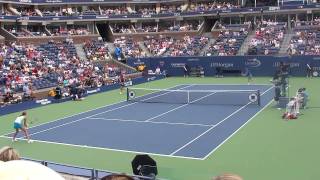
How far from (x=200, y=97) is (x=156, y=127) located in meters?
10.4

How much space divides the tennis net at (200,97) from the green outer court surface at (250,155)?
413 centimetres

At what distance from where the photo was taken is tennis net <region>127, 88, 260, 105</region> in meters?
28.6

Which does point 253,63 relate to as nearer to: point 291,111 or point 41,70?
point 41,70

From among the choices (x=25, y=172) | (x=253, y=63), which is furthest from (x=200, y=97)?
(x=25, y=172)

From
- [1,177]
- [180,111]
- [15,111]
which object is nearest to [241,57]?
[180,111]

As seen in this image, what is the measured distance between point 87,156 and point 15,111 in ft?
45.6

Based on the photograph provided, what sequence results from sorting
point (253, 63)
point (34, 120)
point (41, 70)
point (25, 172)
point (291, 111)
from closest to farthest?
point (25, 172) → point (291, 111) → point (34, 120) → point (41, 70) → point (253, 63)

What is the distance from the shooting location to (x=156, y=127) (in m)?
21.9

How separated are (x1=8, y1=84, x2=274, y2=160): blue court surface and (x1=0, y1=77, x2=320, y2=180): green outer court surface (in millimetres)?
677

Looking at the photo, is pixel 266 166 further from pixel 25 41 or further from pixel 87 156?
pixel 25 41

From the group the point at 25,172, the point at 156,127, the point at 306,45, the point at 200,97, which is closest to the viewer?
the point at 25,172

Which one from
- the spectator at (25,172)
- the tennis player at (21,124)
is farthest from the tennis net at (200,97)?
the spectator at (25,172)

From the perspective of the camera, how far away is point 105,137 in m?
20.1

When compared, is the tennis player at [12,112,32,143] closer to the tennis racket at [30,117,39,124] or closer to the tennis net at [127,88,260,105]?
the tennis racket at [30,117,39,124]
